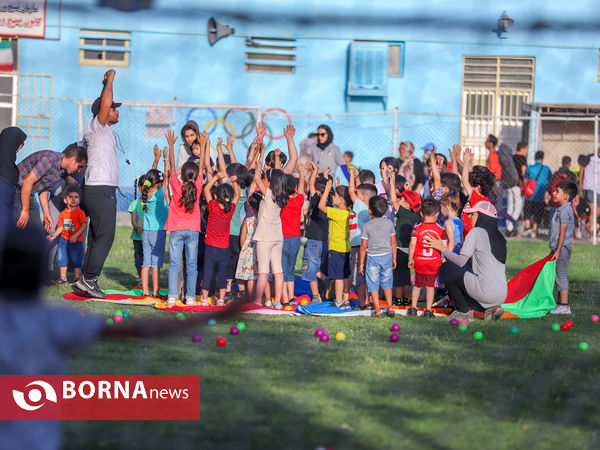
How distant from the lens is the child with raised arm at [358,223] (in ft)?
28.9

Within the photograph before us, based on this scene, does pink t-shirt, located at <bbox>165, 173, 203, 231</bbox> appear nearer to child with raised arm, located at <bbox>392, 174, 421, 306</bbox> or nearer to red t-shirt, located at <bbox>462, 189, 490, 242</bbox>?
child with raised arm, located at <bbox>392, 174, 421, 306</bbox>

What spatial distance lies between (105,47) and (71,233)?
2.73 m

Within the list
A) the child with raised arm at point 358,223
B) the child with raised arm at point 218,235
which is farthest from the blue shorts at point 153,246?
the child with raised arm at point 358,223

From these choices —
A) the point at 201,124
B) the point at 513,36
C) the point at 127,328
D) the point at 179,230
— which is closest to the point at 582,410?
the point at 127,328

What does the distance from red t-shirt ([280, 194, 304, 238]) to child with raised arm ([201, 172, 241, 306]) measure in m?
0.58

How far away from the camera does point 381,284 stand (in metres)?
8.27

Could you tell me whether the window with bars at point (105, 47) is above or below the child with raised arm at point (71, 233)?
above

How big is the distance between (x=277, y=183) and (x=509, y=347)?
299 centimetres

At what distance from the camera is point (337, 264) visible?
878cm

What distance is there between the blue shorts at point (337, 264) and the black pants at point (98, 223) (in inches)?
90.1

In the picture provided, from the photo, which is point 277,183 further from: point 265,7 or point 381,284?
point 265,7

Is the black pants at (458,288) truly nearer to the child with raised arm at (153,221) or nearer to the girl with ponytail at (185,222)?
the girl with ponytail at (185,222)

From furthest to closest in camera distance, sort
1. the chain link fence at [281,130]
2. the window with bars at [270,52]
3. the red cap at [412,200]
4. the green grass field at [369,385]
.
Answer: the chain link fence at [281,130]
the red cap at [412,200]
the window with bars at [270,52]
the green grass field at [369,385]

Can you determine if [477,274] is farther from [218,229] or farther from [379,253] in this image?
[218,229]
